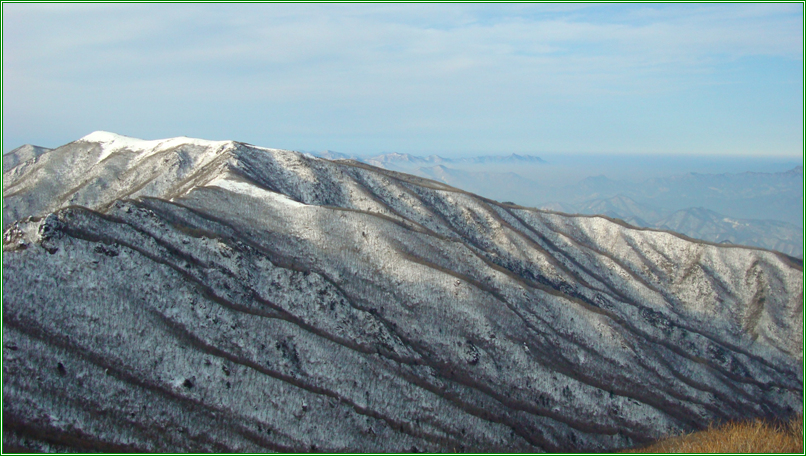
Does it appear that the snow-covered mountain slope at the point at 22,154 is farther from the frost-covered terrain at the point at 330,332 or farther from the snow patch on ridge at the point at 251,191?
the snow patch on ridge at the point at 251,191

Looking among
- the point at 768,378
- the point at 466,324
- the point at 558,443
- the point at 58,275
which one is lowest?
the point at 768,378

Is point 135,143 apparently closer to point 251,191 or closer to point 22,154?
point 251,191

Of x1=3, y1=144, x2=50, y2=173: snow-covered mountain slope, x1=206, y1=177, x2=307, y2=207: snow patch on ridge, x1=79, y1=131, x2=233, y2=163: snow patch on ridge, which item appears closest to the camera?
x1=206, y1=177, x2=307, y2=207: snow patch on ridge

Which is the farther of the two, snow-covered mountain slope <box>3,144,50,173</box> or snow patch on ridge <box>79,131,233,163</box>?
snow-covered mountain slope <box>3,144,50,173</box>

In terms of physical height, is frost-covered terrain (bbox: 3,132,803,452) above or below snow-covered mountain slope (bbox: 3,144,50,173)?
below

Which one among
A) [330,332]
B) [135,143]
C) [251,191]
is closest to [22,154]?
[135,143]

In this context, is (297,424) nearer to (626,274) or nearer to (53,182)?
(626,274)

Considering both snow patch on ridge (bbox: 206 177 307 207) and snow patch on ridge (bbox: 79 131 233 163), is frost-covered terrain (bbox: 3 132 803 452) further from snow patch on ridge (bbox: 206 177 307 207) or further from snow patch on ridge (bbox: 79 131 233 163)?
snow patch on ridge (bbox: 79 131 233 163)

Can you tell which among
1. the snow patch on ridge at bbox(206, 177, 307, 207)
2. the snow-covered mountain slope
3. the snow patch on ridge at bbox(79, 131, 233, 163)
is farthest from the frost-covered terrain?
the snow-covered mountain slope

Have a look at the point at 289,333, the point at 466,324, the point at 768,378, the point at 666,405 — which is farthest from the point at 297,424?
the point at 768,378
